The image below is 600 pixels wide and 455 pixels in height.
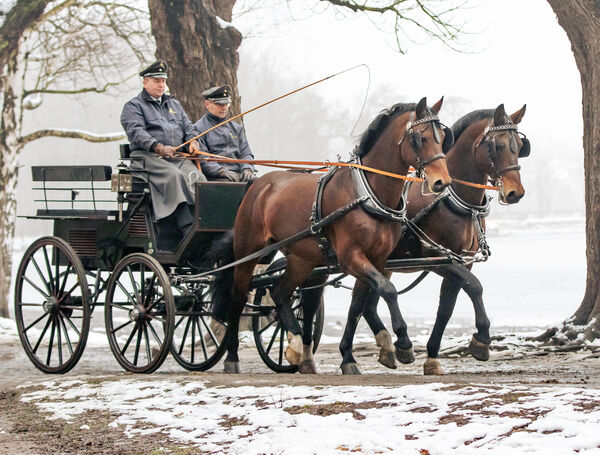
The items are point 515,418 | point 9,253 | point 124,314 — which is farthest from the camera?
point 124,314

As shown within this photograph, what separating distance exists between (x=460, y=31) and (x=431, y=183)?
25.7ft

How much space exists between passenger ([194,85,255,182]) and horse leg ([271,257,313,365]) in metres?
1.28

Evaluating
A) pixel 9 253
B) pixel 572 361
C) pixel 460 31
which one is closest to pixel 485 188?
pixel 572 361

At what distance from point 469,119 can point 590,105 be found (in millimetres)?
2872

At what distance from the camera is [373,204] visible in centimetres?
723

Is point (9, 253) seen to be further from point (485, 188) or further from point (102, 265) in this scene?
point (485, 188)

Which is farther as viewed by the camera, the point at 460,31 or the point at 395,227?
the point at 460,31

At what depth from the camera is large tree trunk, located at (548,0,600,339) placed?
10227 millimetres

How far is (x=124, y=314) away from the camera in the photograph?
23.1 metres

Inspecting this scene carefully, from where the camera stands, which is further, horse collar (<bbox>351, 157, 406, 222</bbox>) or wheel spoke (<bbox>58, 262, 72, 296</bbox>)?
wheel spoke (<bbox>58, 262, 72, 296</bbox>)

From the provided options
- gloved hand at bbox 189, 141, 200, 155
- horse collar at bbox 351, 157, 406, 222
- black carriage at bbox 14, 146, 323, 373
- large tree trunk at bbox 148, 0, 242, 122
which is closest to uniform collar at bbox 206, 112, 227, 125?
gloved hand at bbox 189, 141, 200, 155

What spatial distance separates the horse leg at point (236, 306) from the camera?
862cm

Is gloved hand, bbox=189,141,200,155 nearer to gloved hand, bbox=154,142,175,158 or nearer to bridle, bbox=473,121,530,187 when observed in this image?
gloved hand, bbox=154,142,175,158

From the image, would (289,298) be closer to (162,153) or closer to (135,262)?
(135,262)
